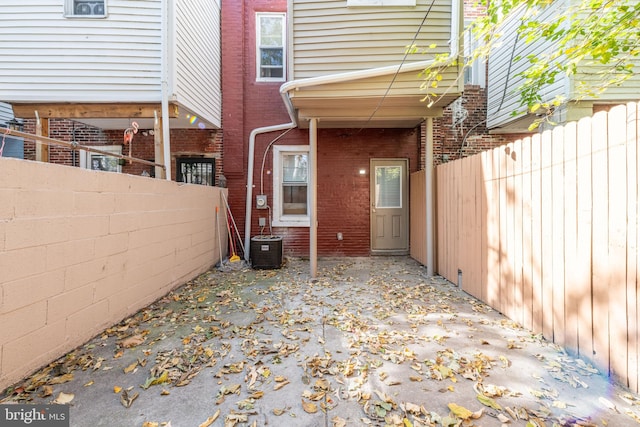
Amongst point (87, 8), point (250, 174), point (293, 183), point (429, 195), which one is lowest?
point (429, 195)

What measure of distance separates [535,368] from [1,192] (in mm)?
4231

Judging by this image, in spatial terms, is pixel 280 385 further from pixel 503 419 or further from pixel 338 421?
pixel 503 419

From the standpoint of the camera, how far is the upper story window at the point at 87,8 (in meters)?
5.08

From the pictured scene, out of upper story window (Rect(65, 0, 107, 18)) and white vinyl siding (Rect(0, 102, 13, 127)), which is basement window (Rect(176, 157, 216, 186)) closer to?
upper story window (Rect(65, 0, 107, 18))

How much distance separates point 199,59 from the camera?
6.05 meters

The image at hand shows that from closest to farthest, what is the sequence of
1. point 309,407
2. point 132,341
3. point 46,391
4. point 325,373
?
point 309,407 < point 46,391 < point 325,373 < point 132,341

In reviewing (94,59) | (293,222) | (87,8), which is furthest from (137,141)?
(293,222)

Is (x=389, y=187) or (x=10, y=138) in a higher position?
(x=10, y=138)

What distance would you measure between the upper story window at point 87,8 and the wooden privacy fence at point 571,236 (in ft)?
21.7

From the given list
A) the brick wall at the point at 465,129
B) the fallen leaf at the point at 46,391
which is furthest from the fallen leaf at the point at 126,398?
the brick wall at the point at 465,129

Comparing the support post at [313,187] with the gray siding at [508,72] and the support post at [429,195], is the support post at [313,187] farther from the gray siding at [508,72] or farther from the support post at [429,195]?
the gray siding at [508,72]

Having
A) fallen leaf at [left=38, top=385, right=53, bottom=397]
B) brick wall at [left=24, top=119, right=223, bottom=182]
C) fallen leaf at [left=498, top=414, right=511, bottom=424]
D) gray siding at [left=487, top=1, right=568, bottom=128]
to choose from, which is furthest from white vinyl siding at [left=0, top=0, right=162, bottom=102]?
gray siding at [left=487, top=1, right=568, bottom=128]

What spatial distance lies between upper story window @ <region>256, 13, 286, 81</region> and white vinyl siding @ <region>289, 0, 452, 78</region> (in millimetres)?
2261

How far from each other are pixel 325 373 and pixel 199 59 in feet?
20.3
